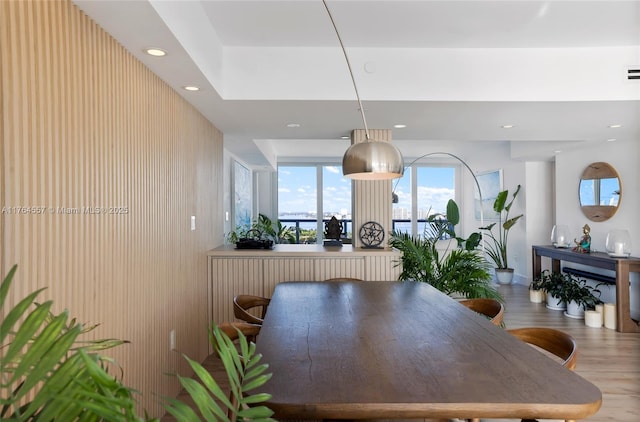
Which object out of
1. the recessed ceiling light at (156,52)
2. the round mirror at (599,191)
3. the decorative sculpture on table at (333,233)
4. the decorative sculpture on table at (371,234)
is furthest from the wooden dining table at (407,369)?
the round mirror at (599,191)

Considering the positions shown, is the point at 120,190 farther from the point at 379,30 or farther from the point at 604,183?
the point at 604,183

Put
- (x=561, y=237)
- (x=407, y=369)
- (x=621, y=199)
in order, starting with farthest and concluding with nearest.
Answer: (x=561, y=237) < (x=621, y=199) < (x=407, y=369)

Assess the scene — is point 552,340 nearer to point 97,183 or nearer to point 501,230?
point 97,183

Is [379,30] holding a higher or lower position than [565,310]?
higher

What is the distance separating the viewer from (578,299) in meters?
5.00

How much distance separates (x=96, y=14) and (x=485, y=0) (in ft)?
7.09

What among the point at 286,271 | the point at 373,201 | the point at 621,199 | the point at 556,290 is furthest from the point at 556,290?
the point at 286,271

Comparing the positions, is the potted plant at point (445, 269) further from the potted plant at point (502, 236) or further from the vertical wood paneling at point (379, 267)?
the potted plant at point (502, 236)

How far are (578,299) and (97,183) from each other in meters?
5.55

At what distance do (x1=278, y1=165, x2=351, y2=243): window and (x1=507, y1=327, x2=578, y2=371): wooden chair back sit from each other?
22.1ft

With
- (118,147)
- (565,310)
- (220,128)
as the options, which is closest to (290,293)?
(118,147)

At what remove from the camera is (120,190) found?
210cm

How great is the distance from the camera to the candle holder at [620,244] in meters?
4.55

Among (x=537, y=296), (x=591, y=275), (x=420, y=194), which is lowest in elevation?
(x=537, y=296)
